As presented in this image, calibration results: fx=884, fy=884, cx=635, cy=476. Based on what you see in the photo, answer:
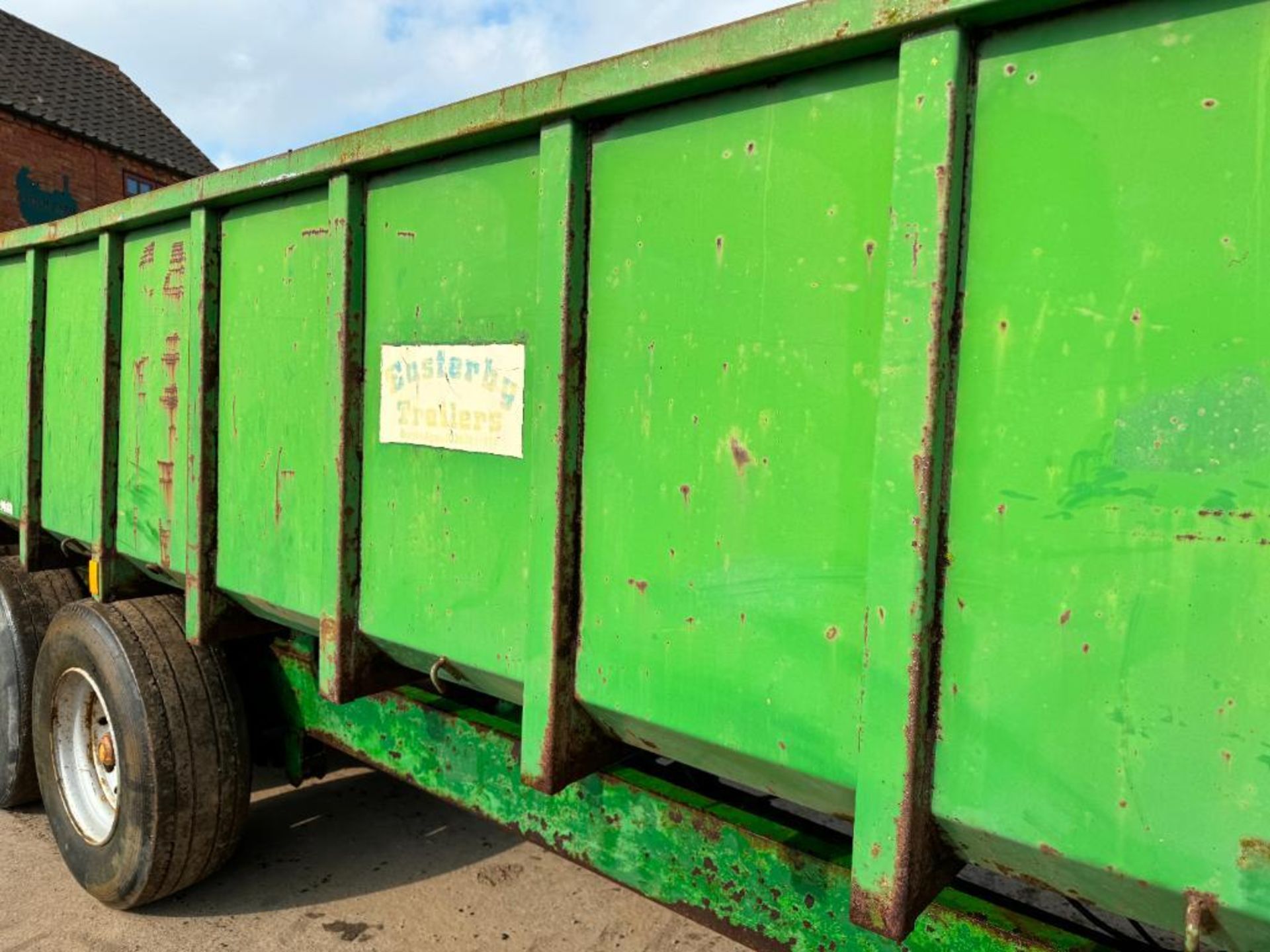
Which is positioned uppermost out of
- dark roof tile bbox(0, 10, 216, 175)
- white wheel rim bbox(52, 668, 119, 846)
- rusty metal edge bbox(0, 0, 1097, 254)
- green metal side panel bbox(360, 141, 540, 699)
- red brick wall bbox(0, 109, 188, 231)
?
dark roof tile bbox(0, 10, 216, 175)

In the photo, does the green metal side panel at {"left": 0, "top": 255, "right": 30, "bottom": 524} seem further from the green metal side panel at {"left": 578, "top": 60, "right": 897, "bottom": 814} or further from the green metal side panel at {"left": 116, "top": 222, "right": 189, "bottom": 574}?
the green metal side panel at {"left": 578, "top": 60, "right": 897, "bottom": 814}

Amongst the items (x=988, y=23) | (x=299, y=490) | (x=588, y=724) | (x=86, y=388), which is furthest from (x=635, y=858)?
(x=86, y=388)

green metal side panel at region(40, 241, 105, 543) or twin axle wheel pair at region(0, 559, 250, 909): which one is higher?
green metal side panel at region(40, 241, 105, 543)

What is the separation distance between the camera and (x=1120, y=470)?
1.17 metres

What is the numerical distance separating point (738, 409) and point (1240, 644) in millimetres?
793

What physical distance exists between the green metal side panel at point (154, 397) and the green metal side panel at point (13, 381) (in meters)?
0.89

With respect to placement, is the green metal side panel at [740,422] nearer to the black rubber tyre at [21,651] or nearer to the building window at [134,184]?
the black rubber tyre at [21,651]

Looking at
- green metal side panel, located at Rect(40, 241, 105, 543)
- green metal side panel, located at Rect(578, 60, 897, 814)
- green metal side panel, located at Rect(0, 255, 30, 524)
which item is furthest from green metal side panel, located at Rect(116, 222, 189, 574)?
green metal side panel, located at Rect(578, 60, 897, 814)

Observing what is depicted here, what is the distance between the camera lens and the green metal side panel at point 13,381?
3764mm

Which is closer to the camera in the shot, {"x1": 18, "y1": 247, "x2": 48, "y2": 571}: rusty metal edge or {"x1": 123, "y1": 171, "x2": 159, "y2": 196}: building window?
{"x1": 18, "y1": 247, "x2": 48, "y2": 571}: rusty metal edge

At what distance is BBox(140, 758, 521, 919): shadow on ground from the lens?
10.9ft

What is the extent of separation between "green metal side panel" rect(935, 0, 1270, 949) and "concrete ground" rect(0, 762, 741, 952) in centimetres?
224

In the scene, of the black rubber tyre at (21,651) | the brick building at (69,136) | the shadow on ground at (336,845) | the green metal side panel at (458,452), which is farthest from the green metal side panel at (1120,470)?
the brick building at (69,136)

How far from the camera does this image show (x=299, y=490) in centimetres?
244
